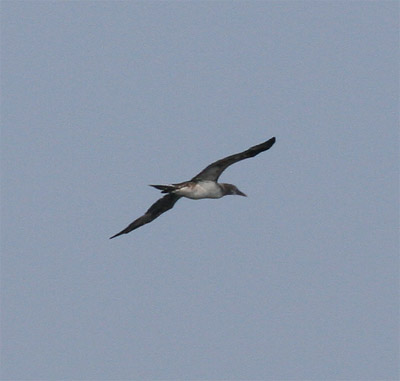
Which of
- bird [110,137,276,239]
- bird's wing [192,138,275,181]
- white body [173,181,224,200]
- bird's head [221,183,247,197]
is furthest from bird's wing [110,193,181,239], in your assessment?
bird's wing [192,138,275,181]

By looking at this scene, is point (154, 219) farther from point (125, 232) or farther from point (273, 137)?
point (273, 137)

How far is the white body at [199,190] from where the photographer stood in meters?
23.5

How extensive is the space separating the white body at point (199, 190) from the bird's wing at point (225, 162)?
0.54ft

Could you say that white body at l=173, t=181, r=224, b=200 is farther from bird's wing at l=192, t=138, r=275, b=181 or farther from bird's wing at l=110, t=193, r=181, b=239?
bird's wing at l=110, t=193, r=181, b=239

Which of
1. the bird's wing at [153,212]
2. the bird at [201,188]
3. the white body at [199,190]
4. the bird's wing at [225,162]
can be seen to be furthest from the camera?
the bird's wing at [153,212]

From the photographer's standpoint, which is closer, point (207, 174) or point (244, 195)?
point (207, 174)

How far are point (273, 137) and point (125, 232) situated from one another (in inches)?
211

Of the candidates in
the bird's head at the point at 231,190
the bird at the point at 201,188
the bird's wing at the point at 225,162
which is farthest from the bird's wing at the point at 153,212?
the bird's wing at the point at 225,162

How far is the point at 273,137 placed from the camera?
72.5 feet

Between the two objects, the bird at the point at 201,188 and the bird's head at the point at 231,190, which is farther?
the bird's head at the point at 231,190

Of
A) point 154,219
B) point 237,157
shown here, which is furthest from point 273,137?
point 154,219

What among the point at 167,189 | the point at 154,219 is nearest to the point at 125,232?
the point at 154,219

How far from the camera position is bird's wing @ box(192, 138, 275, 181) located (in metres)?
22.1

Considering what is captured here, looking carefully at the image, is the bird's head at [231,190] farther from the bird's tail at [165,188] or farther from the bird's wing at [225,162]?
the bird's tail at [165,188]
